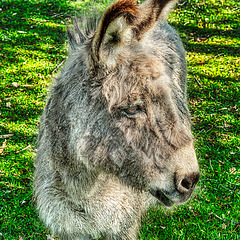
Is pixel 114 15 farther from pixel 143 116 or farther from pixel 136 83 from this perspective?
pixel 143 116

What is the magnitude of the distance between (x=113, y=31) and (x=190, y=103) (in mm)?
4431

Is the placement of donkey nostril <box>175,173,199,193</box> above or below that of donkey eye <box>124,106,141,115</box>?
below

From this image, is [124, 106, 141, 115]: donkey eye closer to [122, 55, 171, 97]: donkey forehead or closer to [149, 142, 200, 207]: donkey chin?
[122, 55, 171, 97]: donkey forehead

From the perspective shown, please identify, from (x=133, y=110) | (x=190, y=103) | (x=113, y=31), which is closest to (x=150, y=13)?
(x=113, y=31)

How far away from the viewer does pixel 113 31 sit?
2107mm

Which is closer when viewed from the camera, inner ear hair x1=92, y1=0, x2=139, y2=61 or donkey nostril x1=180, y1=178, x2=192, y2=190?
inner ear hair x1=92, y1=0, x2=139, y2=61

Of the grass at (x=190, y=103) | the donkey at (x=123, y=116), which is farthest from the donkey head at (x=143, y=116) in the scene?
the grass at (x=190, y=103)

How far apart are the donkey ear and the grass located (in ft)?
5.85

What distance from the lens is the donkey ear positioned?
6.51 ft

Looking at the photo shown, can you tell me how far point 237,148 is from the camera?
5.20 metres

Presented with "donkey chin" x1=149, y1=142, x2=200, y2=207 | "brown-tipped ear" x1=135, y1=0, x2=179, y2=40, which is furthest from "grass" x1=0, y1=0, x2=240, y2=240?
"donkey chin" x1=149, y1=142, x2=200, y2=207

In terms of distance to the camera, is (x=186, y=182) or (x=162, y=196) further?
(x=162, y=196)

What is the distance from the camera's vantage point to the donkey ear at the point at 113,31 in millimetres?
1984

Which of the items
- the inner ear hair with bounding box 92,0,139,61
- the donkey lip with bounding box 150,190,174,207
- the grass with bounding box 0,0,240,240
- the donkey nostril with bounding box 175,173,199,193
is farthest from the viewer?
the grass with bounding box 0,0,240,240
